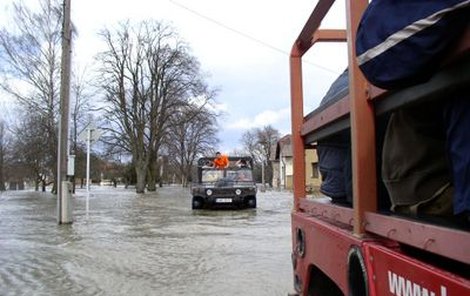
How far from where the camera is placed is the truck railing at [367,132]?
1848 millimetres

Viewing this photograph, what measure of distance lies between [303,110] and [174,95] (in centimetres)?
5452

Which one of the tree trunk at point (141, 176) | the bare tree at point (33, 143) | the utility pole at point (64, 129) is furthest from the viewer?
the tree trunk at point (141, 176)

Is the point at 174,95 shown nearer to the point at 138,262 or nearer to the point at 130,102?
the point at 130,102

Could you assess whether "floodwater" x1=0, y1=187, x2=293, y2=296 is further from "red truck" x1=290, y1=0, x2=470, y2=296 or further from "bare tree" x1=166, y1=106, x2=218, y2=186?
"bare tree" x1=166, y1=106, x2=218, y2=186

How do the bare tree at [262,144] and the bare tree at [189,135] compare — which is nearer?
the bare tree at [189,135]

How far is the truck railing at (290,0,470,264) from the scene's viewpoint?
185cm

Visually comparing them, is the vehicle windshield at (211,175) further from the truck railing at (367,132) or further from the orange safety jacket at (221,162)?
the truck railing at (367,132)

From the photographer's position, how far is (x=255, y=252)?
37.6 feet

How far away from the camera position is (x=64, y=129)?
58.0 feet

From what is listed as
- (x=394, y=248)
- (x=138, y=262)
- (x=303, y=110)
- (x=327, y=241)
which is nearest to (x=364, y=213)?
(x=394, y=248)

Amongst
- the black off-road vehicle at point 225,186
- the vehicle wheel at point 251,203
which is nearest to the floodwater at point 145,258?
the black off-road vehicle at point 225,186

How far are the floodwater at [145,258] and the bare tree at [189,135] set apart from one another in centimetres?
4142

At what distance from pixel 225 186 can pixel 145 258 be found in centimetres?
1518

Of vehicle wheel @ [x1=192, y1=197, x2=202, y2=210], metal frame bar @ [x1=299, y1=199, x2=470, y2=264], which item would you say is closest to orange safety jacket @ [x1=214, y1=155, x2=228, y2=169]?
vehicle wheel @ [x1=192, y1=197, x2=202, y2=210]
